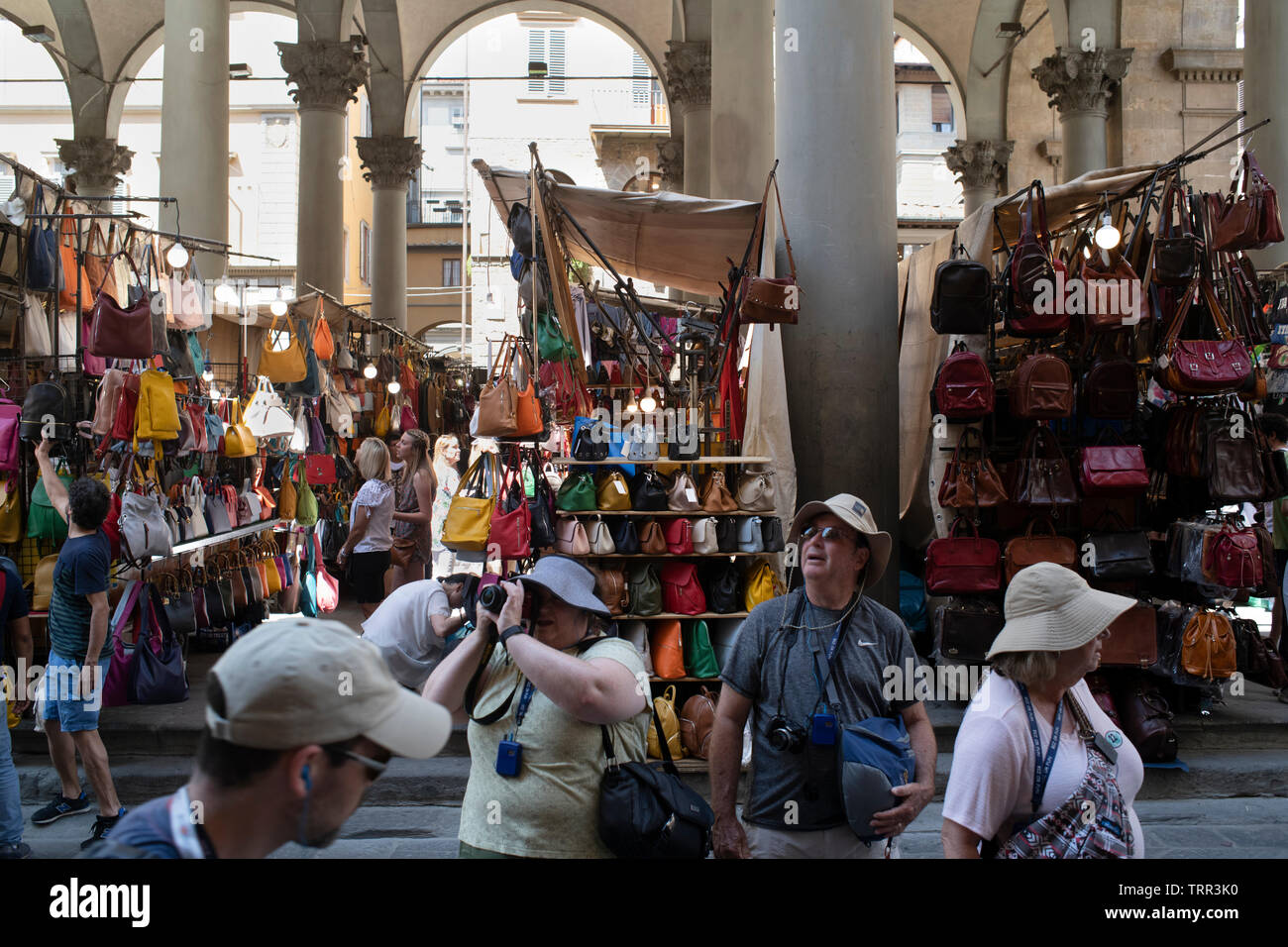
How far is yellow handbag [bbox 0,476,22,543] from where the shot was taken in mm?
7656

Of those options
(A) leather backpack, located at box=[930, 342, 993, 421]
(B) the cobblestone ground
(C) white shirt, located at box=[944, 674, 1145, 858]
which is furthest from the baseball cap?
(A) leather backpack, located at box=[930, 342, 993, 421]

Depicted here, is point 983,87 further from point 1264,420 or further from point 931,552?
point 931,552

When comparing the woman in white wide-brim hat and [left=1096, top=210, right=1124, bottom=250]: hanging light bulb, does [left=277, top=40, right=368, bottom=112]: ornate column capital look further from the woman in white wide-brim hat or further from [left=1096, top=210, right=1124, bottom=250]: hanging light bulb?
the woman in white wide-brim hat

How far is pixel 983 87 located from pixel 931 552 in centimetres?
1981

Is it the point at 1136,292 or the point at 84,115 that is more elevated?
the point at 84,115

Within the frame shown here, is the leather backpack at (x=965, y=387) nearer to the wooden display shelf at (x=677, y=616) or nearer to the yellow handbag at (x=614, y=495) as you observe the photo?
the wooden display shelf at (x=677, y=616)

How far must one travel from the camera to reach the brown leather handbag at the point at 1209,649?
6.84 meters

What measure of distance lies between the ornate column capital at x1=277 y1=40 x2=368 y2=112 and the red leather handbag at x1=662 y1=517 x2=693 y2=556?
505 inches

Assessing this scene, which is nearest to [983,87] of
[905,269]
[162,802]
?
[905,269]

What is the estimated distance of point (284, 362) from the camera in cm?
1140

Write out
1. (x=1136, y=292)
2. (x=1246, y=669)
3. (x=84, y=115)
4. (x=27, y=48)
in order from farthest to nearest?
1. (x=27, y=48)
2. (x=84, y=115)
3. (x=1246, y=669)
4. (x=1136, y=292)

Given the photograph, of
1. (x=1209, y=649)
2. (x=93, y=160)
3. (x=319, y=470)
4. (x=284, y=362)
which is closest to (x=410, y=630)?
(x=1209, y=649)

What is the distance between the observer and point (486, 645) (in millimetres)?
3283

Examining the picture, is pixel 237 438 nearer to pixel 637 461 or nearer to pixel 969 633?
pixel 637 461
